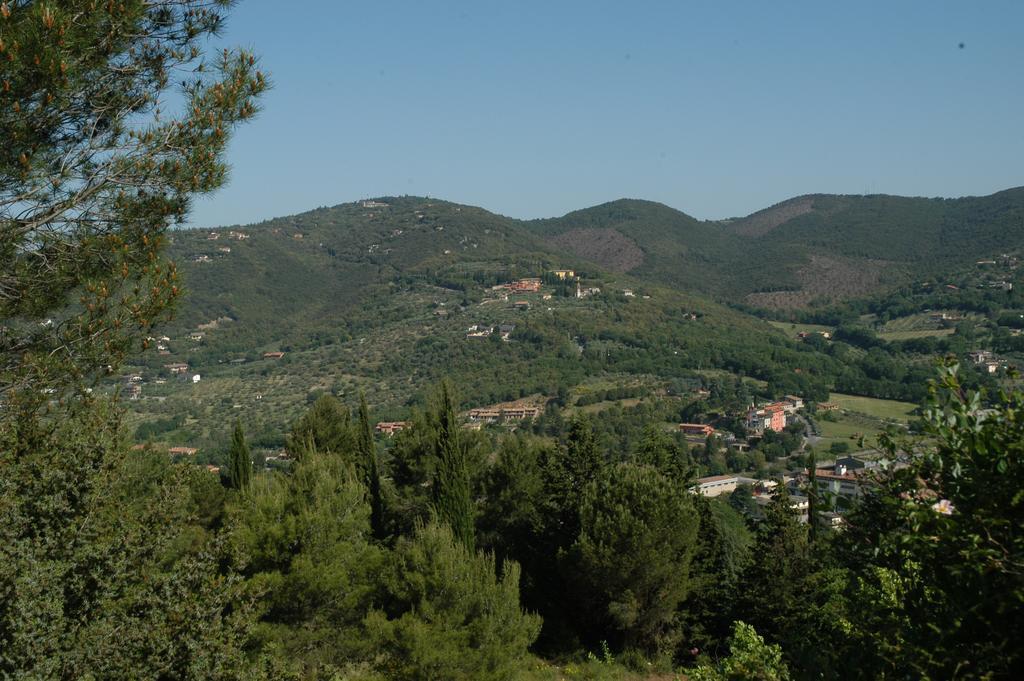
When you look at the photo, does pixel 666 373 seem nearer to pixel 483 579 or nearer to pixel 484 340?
pixel 484 340

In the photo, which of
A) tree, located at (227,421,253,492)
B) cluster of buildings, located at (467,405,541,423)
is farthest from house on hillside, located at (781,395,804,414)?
tree, located at (227,421,253,492)

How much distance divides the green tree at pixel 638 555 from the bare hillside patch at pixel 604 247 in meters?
123

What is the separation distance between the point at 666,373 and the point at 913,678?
67.4m

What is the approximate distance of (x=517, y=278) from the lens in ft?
328

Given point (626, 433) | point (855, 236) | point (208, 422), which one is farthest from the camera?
point (855, 236)

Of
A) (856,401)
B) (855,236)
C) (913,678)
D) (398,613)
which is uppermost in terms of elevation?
(855,236)

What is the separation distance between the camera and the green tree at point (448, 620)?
10578mm

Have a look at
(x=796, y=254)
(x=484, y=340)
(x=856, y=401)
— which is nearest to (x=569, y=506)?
(x=856, y=401)

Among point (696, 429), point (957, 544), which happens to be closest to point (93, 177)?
point (957, 544)

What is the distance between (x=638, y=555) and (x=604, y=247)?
14097 cm

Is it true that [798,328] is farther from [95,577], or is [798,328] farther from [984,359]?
[95,577]

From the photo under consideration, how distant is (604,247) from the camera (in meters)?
153

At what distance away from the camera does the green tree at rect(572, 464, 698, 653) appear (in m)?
14.5

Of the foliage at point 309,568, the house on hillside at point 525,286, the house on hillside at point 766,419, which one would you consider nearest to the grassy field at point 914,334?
the house on hillside at point 766,419
